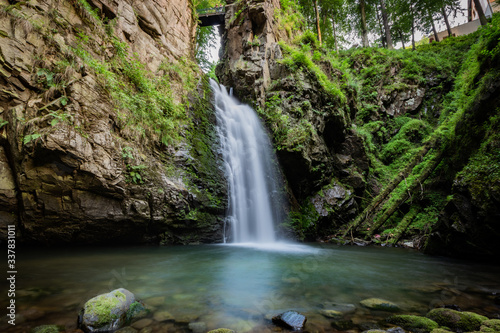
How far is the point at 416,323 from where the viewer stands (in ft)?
8.23

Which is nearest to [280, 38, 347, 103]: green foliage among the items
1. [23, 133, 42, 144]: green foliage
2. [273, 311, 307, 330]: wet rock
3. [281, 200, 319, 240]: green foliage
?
[281, 200, 319, 240]: green foliage

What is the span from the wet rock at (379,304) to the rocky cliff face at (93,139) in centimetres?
596

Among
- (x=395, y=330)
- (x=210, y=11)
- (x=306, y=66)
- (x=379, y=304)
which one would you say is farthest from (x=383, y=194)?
(x=210, y=11)

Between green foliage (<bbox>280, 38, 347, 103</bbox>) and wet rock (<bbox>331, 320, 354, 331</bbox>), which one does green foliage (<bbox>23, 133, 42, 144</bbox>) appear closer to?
wet rock (<bbox>331, 320, 354, 331</bbox>)

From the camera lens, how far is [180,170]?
27.5 feet

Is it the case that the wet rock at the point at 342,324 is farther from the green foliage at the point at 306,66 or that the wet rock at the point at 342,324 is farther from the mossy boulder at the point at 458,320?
the green foliage at the point at 306,66

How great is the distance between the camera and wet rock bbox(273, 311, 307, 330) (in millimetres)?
2536

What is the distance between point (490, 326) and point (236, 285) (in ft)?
10.8

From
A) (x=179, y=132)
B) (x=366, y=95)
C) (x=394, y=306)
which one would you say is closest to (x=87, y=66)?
(x=179, y=132)

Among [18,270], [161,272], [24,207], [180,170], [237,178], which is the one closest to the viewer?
[18,270]

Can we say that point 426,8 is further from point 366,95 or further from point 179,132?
point 179,132

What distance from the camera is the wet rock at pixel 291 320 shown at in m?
2.54

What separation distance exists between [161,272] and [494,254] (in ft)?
24.8

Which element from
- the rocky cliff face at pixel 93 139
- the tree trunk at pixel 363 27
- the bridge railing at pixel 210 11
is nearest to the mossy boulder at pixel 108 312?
the rocky cliff face at pixel 93 139
